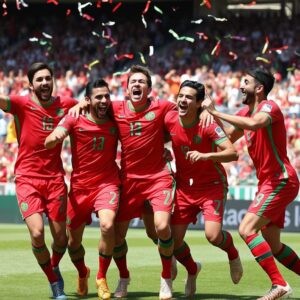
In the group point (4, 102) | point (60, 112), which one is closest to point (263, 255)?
point (60, 112)

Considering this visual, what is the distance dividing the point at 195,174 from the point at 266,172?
855mm

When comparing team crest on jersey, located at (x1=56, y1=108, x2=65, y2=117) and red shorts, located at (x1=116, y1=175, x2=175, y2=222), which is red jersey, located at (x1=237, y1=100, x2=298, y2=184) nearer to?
red shorts, located at (x1=116, y1=175, x2=175, y2=222)

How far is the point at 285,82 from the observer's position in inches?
1098

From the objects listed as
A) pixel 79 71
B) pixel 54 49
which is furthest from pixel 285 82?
pixel 54 49

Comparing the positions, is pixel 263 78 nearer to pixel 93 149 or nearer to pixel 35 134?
pixel 93 149

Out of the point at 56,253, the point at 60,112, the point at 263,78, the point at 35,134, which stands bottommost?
the point at 56,253

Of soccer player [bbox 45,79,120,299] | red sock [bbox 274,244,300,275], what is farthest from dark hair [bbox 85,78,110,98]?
red sock [bbox 274,244,300,275]

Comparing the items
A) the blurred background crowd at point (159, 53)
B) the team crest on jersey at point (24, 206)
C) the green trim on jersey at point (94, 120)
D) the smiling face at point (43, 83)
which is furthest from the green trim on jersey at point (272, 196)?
the blurred background crowd at point (159, 53)

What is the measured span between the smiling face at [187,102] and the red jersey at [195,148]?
143mm

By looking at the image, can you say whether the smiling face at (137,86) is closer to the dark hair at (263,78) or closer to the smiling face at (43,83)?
the smiling face at (43,83)

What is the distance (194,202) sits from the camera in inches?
428

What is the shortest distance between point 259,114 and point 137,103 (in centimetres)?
150

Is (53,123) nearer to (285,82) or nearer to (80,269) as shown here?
(80,269)

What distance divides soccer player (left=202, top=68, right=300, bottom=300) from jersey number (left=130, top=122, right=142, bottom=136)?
2.86 ft
